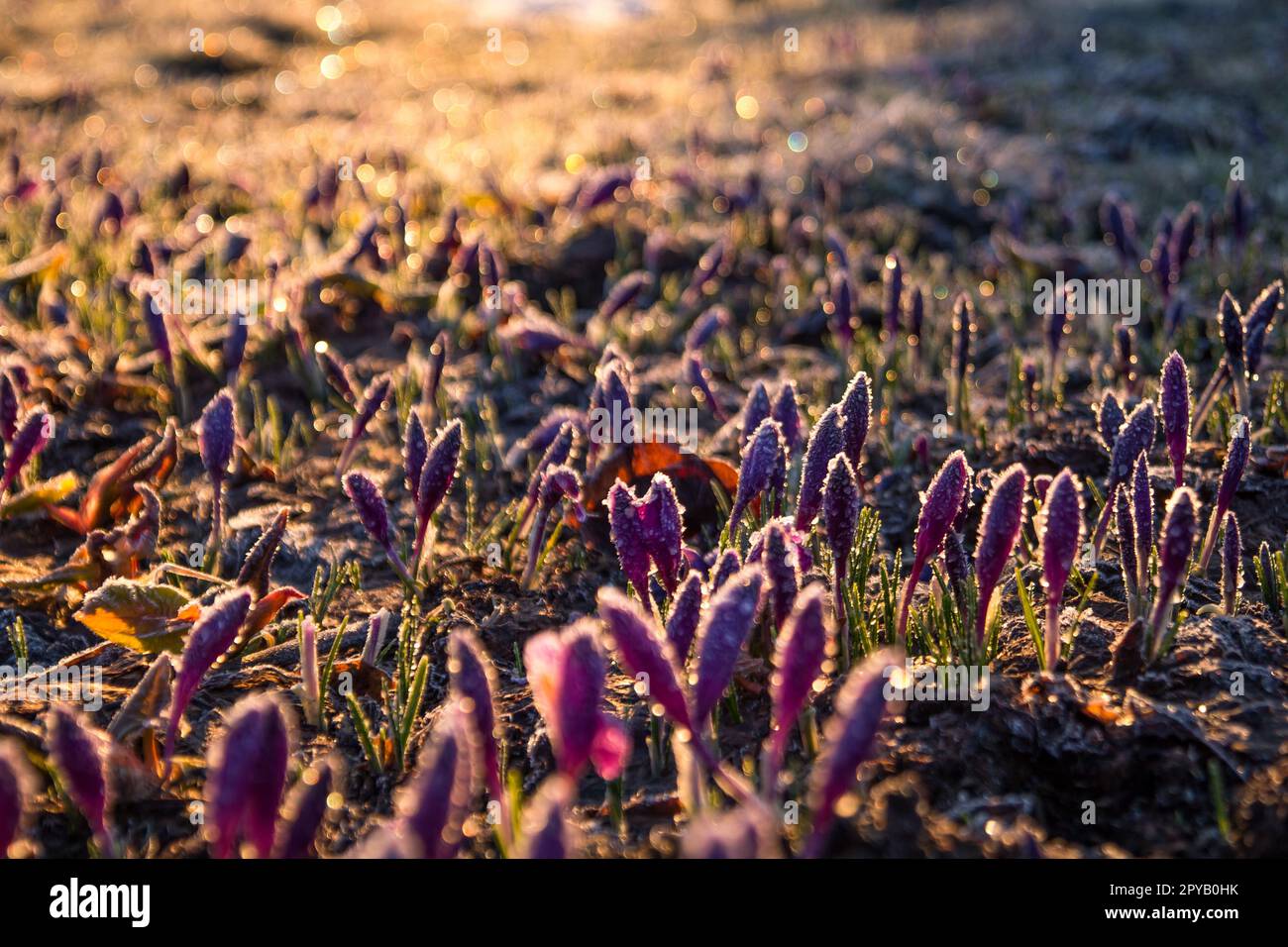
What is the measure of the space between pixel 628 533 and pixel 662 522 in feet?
0.31

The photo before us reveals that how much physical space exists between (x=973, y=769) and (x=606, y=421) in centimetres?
151

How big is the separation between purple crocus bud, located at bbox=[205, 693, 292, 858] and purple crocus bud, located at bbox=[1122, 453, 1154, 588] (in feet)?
5.59

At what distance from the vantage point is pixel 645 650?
1790 millimetres

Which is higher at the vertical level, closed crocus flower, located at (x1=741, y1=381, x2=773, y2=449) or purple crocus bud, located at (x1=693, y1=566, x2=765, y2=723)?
closed crocus flower, located at (x1=741, y1=381, x2=773, y2=449)

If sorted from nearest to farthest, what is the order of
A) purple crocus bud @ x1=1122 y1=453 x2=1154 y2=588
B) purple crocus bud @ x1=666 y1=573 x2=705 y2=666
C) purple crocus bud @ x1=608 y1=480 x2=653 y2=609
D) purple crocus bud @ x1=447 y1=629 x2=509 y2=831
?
purple crocus bud @ x1=447 y1=629 x2=509 y2=831 → purple crocus bud @ x1=666 y1=573 x2=705 y2=666 → purple crocus bud @ x1=608 y1=480 x2=653 y2=609 → purple crocus bud @ x1=1122 y1=453 x2=1154 y2=588

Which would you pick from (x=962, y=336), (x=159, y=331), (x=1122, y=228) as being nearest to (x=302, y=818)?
(x=962, y=336)

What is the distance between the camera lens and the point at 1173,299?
15.1ft

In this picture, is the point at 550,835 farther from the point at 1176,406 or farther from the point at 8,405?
the point at 8,405

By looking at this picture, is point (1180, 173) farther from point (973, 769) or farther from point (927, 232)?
point (973, 769)

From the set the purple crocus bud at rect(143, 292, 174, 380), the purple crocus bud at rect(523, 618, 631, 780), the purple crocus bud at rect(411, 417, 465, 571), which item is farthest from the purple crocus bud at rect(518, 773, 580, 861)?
the purple crocus bud at rect(143, 292, 174, 380)

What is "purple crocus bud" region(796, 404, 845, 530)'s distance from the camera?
2.48 metres

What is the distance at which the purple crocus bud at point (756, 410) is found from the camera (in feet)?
9.59

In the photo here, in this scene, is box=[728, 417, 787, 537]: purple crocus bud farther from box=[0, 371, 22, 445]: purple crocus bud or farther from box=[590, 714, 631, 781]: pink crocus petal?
box=[0, 371, 22, 445]: purple crocus bud
